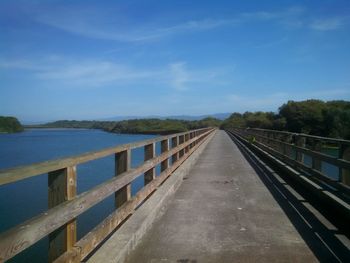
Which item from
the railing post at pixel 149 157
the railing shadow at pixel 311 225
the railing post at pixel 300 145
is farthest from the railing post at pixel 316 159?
the railing post at pixel 149 157

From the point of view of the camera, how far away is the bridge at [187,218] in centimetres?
419

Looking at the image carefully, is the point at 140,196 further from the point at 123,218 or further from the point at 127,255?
the point at 127,255

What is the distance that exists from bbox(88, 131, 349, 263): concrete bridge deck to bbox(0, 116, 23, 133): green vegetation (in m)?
135

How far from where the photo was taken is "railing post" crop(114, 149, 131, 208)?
6.65 meters

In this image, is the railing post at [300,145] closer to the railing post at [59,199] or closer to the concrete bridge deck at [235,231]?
the concrete bridge deck at [235,231]

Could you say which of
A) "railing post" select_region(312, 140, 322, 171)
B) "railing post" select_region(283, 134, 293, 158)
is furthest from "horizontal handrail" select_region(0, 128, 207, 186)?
"railing post" select_region(283, 134, 293, 158)

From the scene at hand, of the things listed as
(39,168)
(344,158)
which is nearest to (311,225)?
(344,158)

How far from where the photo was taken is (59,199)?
4.22m

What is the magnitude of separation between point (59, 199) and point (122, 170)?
249 cm

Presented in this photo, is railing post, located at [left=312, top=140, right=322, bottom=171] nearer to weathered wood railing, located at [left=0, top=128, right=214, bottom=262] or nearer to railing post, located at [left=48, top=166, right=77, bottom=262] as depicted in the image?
weathered wood railing, located at [left=0, top=128, right=214, bottom=262]

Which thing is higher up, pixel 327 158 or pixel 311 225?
pixel 327 158

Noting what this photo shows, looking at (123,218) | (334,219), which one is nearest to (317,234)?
(334,219)

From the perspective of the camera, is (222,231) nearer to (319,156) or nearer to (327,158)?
(327,158)

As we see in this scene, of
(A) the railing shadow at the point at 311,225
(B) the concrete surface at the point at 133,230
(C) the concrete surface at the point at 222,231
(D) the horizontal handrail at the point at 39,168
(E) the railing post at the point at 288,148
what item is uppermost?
(D) the horizontal handrail at the point at 39,168
